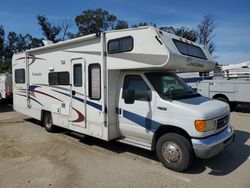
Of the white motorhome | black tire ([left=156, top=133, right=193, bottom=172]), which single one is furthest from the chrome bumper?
black tire ([left=156, top=133, right=193, bottom=172])

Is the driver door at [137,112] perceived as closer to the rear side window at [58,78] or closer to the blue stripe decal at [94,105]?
the blue stripe decal at [94,105]

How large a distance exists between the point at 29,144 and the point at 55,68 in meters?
2.36

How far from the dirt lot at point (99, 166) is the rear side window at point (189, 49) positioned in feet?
8.06

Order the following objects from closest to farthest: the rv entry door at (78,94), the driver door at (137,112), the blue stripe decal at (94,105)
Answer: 1. the driver door at (137,112)
2. the blue stripe decal at (94,105)
3. the rv entry door at (78,94)

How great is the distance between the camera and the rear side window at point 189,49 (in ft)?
18.0

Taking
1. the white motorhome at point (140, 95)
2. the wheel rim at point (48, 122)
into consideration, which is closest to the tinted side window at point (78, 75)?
the white motorhome at point (140, 95)

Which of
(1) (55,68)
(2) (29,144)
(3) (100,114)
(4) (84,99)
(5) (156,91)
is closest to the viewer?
(5) (156,91)

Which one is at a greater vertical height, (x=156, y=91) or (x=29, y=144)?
(x=156, y=91)

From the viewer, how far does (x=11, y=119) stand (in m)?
11.2

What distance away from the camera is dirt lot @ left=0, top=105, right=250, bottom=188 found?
15.4ft

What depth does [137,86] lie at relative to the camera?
19.0 feet

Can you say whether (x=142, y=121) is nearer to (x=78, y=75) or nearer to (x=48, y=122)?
(x=78, y=75)

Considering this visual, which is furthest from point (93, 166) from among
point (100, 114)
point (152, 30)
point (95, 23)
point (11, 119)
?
point (95, 23)

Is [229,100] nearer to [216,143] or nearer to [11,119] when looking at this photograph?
[216,143]
